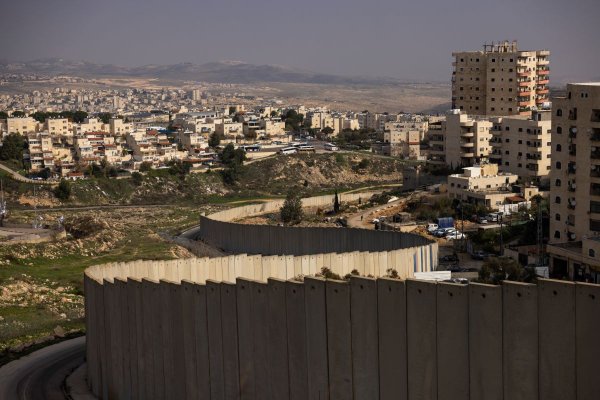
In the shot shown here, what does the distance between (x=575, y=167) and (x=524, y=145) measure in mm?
21490

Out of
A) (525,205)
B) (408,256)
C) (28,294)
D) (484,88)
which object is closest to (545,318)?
(408,256)

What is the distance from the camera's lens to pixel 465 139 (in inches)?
2741

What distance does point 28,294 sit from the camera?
41.5m

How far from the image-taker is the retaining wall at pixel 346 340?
62.7 ft

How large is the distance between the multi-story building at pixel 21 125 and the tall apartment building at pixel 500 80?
185 feet

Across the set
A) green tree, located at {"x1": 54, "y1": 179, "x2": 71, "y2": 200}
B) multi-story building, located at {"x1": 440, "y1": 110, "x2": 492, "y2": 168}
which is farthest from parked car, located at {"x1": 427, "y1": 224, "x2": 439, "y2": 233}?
green tree, located at {"x1": 54, "y1": 179, "x2": 71, "y2": 200}

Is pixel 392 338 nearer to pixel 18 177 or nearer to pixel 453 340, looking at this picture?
pixel 453 340

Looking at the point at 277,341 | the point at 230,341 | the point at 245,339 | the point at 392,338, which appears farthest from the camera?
the point at 230,341

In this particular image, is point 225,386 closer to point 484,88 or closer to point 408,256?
point 408,256

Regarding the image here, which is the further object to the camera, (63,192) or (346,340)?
(63,192)

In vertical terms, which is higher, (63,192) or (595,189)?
(595,189)

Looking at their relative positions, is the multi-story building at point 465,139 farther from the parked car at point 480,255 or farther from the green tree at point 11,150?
the green tree at point 11,150

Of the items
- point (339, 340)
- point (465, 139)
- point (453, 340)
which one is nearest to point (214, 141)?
point (465, 139)

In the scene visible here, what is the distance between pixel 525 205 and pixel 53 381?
106 feet
